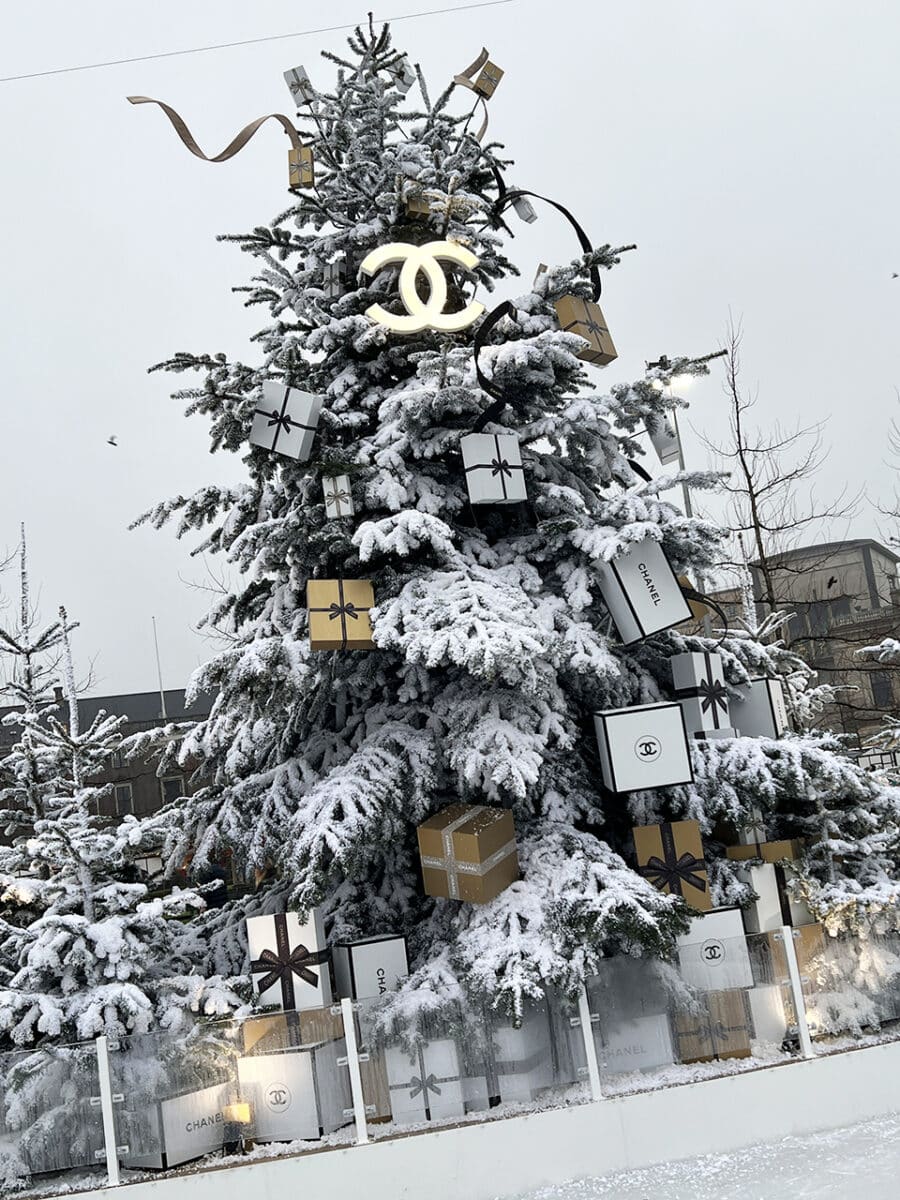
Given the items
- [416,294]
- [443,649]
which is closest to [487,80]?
[416,294]

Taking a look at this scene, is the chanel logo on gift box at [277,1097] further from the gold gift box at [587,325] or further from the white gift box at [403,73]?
the white gift box at [403,73]

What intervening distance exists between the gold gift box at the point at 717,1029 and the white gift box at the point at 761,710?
2.08 metres

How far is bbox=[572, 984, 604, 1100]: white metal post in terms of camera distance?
7.04 meters

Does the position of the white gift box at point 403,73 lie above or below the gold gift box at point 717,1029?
above

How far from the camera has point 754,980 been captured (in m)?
7.53

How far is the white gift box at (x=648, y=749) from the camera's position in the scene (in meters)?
7.52

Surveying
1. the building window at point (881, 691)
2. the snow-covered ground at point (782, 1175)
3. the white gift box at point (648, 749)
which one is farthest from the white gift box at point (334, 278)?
the building window at point (881, 691)

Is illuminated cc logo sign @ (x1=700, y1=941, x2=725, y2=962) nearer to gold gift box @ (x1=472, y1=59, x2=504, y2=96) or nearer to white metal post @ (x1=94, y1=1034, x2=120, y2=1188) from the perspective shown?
white metal post @ (x1=94, y1=1034, x2=120, y2=1188)

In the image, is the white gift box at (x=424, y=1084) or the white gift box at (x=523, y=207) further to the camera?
the white gift box at (x=523, y=207)

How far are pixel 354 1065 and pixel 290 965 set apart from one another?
2.71ft

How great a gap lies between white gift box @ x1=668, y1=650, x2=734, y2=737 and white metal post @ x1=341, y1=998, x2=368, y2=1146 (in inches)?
131

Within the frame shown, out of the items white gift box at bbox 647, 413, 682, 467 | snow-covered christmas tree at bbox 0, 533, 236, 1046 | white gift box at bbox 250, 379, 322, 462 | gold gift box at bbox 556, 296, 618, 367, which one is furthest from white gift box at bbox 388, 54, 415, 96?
snow-covered christmas tree at bbox 0, 533, 236, 1046

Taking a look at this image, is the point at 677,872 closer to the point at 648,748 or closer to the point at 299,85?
the point at 648,748

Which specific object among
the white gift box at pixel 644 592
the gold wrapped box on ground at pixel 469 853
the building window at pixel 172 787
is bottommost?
the gold wrapped box on ground at pixel 469 853
